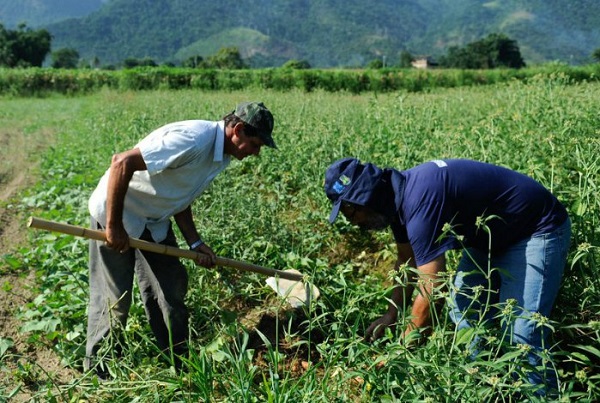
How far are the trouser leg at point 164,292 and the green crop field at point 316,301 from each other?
0.45 ft

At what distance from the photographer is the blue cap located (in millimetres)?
2504

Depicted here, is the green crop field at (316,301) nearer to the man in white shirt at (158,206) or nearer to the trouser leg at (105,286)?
the trouser leg at (105,286)

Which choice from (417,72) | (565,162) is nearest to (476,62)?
(417,72)

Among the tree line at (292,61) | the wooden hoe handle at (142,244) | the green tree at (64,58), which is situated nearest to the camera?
the wooden hoe handle at (142,244)

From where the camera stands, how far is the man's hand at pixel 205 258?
3378mm

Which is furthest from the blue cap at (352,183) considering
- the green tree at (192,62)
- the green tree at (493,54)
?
the green tree at (493,54)

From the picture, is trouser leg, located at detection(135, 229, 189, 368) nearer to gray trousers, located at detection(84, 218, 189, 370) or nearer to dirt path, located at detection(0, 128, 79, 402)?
gray trousers, located at detection(84, 218, 189, 370)

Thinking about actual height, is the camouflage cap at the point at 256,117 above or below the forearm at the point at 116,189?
above

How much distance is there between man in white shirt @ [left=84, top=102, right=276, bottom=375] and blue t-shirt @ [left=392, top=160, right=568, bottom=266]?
992 millimetres

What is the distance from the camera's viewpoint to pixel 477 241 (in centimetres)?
274

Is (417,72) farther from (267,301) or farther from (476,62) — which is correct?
(476,62)

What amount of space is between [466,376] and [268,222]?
2706mm

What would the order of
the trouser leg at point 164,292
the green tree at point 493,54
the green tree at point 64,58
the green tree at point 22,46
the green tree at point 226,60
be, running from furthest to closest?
the green tree at point 64,58
the green tree at point 226,60
the green tree at point 493,54
the green tree at point 22,46
the trouser leg at point 164,292

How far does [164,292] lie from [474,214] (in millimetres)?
1875
